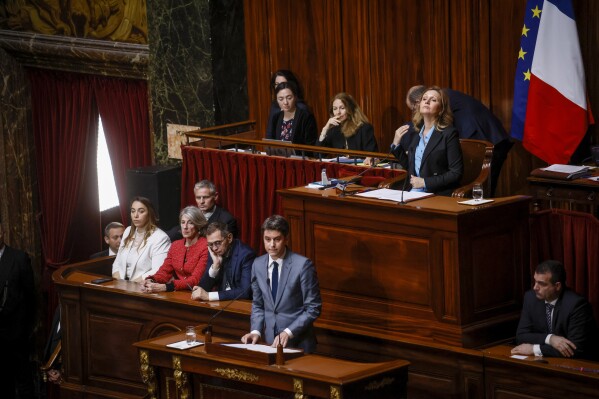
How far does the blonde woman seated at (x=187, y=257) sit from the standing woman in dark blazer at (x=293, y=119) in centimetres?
110

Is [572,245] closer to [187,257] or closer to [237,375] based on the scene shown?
[237,375]

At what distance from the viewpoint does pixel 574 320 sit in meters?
6.74

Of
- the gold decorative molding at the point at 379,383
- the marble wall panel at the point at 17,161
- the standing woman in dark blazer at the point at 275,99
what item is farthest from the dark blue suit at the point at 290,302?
the marble wall panel at the point at 17,161

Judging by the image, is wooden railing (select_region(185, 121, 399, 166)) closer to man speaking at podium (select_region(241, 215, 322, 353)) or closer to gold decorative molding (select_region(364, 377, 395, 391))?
man speaking at podium (select_region(241, 215, 322, 353))

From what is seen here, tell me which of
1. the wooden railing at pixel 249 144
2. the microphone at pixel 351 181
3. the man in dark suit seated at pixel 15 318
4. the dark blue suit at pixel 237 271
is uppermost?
the wooden railing at pixel 249 144

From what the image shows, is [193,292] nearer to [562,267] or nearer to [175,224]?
[175,224]

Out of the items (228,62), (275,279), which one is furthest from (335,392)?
(228,62)

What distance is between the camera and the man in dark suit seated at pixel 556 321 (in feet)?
22.1

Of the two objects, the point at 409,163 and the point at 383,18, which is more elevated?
the point at 383,18

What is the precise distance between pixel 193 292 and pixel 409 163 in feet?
5.42

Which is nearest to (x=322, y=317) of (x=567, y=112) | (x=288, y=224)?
(x=288, y=224)

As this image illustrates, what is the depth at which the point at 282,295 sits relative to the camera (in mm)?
7051

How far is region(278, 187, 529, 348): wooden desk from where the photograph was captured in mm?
6961

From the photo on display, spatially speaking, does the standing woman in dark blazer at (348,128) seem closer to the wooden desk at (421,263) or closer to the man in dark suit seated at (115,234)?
the wooden desk at (421,263)
